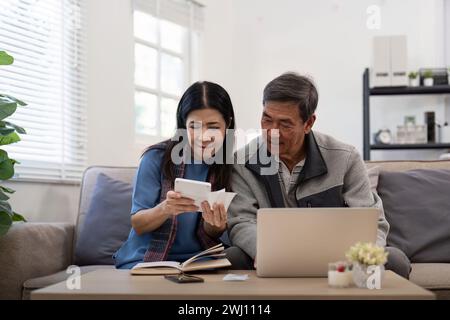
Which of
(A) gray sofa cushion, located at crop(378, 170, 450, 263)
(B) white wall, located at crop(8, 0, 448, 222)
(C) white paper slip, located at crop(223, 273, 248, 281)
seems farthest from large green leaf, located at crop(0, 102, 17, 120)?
(B) white wall, located at crop(8, 0, 448, 222)

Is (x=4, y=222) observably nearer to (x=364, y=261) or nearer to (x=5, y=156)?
(x=5, y=156)

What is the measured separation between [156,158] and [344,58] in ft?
10.4

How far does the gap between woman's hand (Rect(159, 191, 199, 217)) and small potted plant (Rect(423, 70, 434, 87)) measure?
3299 mm

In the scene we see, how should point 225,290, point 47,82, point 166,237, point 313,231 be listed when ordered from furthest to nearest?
1. point 47,82
2. point 166,237
3. point 313,231
4. point 225,290

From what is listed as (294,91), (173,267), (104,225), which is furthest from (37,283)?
(294,91)

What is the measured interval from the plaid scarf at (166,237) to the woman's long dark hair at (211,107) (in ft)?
0.10

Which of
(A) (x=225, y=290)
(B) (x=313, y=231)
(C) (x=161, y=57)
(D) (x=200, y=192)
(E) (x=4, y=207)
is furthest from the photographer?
(C) (x=161, y=57)

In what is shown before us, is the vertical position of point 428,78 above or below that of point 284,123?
above

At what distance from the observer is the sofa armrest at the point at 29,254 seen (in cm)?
206

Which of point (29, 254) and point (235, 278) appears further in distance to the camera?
point (29, 254)

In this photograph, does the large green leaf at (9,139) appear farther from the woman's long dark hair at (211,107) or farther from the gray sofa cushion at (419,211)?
the gray sofa cushion at (419,211)

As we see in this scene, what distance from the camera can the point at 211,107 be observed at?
1869mm

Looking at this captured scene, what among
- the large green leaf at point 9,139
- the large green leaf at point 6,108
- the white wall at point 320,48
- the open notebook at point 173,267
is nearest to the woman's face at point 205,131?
the open notebook at point 173,267

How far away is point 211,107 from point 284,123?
257 mm
